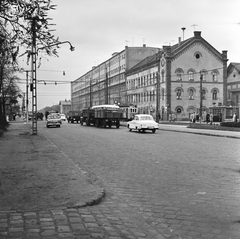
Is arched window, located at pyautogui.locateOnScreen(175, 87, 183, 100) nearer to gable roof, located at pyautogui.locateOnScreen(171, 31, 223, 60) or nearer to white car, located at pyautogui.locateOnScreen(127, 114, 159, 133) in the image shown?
gable roof, located at pyautogui.locateOnScreen(171, 31, 223, 60)

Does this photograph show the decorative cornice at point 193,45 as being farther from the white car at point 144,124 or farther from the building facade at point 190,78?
the white car at point 144,124

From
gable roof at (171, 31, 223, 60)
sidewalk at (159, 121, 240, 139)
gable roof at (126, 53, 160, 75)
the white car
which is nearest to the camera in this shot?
sidewalk at (159, 121, 240, 139)

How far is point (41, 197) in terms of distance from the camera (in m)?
6.28

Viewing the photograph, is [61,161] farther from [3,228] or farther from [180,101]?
[180,101]

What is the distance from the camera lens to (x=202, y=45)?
71.4 metres

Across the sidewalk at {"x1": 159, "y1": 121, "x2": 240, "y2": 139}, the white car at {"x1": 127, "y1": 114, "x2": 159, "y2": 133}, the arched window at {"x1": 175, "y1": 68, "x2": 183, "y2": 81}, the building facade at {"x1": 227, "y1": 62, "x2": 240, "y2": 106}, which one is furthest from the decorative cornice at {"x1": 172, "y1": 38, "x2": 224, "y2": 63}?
the white car at {"x1": 127, "y1": 114, "x2": 159, "y2": 133}

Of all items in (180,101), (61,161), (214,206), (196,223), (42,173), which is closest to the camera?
(196,223)

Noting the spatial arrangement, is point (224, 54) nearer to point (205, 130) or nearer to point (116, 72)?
point (116, 72)

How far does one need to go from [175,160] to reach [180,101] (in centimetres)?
5872

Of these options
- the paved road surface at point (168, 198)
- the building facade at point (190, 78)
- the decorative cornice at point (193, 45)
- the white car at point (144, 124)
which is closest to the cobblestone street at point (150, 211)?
the paved road surface at point (168, 198)

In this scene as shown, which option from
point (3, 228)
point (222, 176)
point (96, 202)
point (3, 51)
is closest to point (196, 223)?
point (96, 202)

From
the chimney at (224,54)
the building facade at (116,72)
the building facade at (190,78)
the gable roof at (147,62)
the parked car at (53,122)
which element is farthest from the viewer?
the building facade at (116,72)

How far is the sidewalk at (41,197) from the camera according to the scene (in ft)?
15.2

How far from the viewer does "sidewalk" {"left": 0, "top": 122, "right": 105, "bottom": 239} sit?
4641 millimetres
